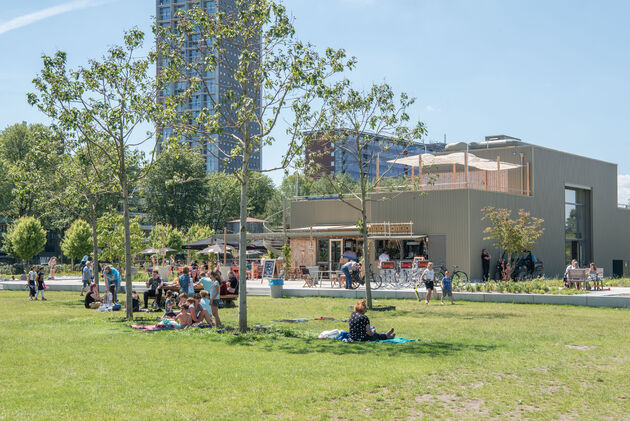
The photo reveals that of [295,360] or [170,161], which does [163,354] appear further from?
[170,161]

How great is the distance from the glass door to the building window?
46.5 ft

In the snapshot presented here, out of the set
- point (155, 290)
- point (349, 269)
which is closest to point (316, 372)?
point (155, 290)

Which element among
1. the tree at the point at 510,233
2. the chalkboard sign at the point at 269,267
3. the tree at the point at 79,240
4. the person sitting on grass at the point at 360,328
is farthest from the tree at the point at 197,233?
the person sitting on grass at the point at 360,328

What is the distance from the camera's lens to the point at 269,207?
281 ft

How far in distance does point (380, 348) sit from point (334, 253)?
24978mm

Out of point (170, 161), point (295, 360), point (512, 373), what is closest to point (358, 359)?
point (295, 360)

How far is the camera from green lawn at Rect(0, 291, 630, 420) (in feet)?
25.8

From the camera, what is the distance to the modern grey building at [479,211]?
1324 inches

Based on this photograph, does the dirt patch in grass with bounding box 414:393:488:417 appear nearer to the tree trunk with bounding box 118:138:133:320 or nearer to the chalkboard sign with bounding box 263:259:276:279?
the tree trunk with bounding box 118:138:133:320

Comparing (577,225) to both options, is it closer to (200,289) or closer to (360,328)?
(200,289)

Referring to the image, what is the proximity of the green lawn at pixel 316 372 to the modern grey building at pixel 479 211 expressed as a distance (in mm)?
16451

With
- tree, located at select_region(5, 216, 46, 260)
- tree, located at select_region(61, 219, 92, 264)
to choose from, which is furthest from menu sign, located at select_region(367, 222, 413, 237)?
tree, located at select_region(5, 216, 46, 260)

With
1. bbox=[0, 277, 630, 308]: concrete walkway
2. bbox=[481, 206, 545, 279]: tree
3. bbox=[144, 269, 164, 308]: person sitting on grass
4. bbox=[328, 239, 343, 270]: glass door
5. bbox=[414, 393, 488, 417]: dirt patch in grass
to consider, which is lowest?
bbox=[414, 393, 488, 417]: dirt patch in grass

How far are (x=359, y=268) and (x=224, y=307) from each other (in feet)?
27.2
